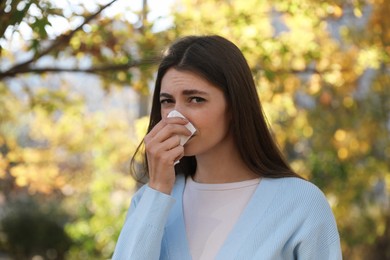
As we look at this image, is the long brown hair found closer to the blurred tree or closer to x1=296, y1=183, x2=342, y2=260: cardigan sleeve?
x1=296, y1=183, x2=342, y2=260: cardigan sleeve

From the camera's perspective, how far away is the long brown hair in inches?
96.0

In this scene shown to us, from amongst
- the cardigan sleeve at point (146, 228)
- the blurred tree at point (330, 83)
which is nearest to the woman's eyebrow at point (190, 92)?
the cardigan sleeve at point (146, 228)

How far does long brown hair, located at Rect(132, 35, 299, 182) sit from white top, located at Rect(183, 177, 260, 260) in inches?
3.5

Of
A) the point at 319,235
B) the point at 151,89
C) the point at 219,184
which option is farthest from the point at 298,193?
the point at 151,89

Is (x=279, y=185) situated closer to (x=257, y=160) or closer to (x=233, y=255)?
(x=257, y=160)

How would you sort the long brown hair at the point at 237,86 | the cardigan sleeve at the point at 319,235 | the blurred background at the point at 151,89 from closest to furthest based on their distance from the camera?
1. the cardigan sleeve at the point at 319,235
2. the long brown hair at the point at 237,86
3. the blurred background at the point at 151,89

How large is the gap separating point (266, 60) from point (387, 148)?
3437mm

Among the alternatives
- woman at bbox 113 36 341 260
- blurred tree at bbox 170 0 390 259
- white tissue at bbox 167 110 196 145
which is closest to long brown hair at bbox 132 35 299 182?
woman at bbox 113 36 341 260

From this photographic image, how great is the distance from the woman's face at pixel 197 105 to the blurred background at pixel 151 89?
67 centimetres

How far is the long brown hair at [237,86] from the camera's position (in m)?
2.44

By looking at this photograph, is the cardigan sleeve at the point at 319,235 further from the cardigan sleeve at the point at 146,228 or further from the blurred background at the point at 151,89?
the blurred background at the point at 151,89

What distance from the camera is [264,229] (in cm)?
235

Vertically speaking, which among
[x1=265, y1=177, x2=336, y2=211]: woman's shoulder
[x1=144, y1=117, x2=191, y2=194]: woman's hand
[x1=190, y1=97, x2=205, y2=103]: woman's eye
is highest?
[x1=190, y1=97, x2=205, y2=103]: woman's eye

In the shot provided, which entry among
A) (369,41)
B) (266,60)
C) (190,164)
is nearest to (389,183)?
(369,41)
